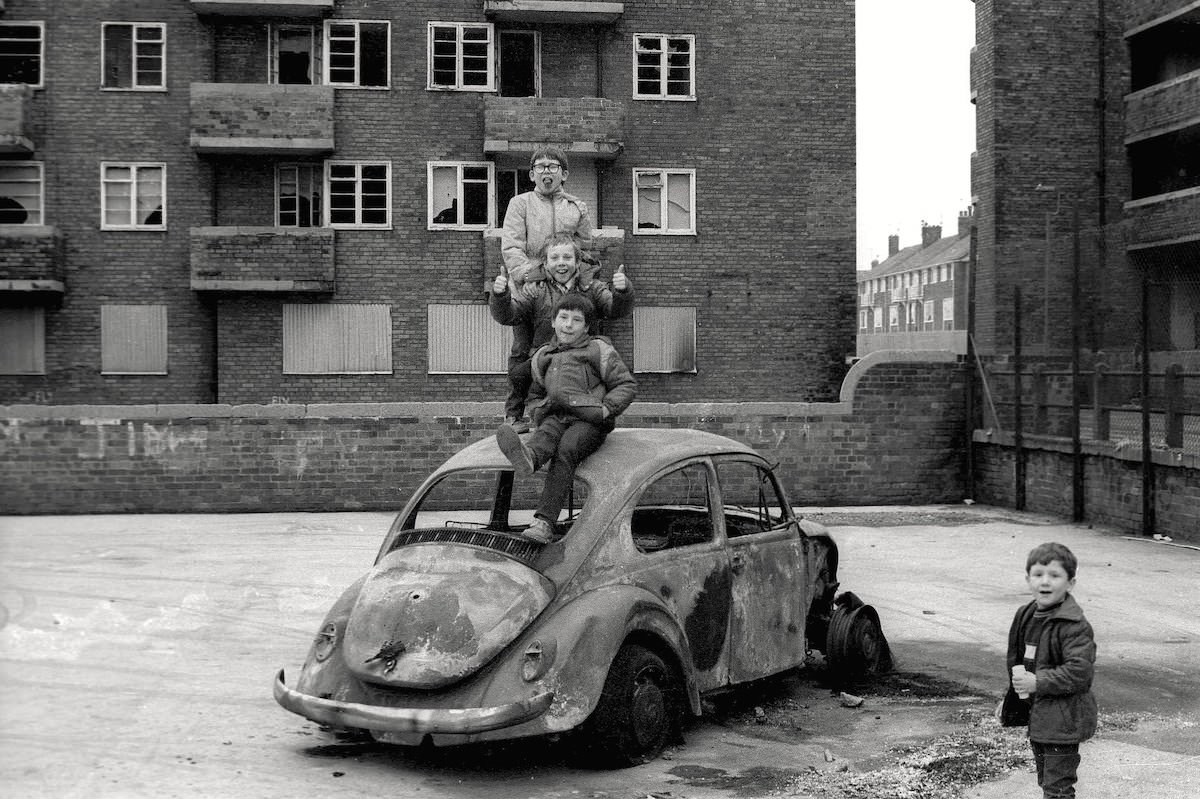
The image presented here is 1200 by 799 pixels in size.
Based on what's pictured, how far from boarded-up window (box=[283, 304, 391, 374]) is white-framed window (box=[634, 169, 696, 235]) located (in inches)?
243

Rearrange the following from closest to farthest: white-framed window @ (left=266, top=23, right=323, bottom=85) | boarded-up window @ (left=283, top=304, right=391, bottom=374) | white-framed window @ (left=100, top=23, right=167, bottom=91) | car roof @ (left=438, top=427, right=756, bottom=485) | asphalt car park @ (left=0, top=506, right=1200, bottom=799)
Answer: asphalt car park @ (left=0, top=506, right=1200, bottom=799), car roof @ (left=438, top=427, right=756, bottom=485), white-framed window @ (left=100, top=23, right=167, bottom=91), boarded-up window @ (left=283, top=304, right=391, bottom=374), white-framed window @ (left=266, top=23, right=323, bottom=85)

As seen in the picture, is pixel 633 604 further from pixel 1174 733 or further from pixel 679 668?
pixel 1174 733

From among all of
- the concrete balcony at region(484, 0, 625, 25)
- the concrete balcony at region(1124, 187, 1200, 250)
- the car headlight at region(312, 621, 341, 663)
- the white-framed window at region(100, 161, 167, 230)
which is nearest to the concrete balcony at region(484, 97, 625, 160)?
the concrete balcony at region(484, 0, 625, 25)

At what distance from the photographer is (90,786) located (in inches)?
225

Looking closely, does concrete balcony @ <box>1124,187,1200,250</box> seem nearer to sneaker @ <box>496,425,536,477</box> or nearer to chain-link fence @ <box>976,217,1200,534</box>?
chain-link fence @ <box>976,217,1200,534</box>

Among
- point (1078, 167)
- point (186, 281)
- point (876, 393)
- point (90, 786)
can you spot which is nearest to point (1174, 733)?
point (90, 786)

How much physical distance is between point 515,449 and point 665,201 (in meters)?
23.3

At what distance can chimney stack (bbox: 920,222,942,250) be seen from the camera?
286 ft

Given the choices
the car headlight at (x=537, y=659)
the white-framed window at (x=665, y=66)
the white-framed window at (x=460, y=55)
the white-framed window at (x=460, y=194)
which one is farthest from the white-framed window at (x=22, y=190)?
the car headlight at (x=537, y=659)

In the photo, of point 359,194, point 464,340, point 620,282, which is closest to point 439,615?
point 620,282

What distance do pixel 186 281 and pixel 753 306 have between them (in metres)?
12.8

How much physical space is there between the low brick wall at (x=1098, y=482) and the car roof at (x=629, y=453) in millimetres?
9406

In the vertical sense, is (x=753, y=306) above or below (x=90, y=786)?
above

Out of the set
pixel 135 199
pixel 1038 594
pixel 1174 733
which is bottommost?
pixel 1174 733
